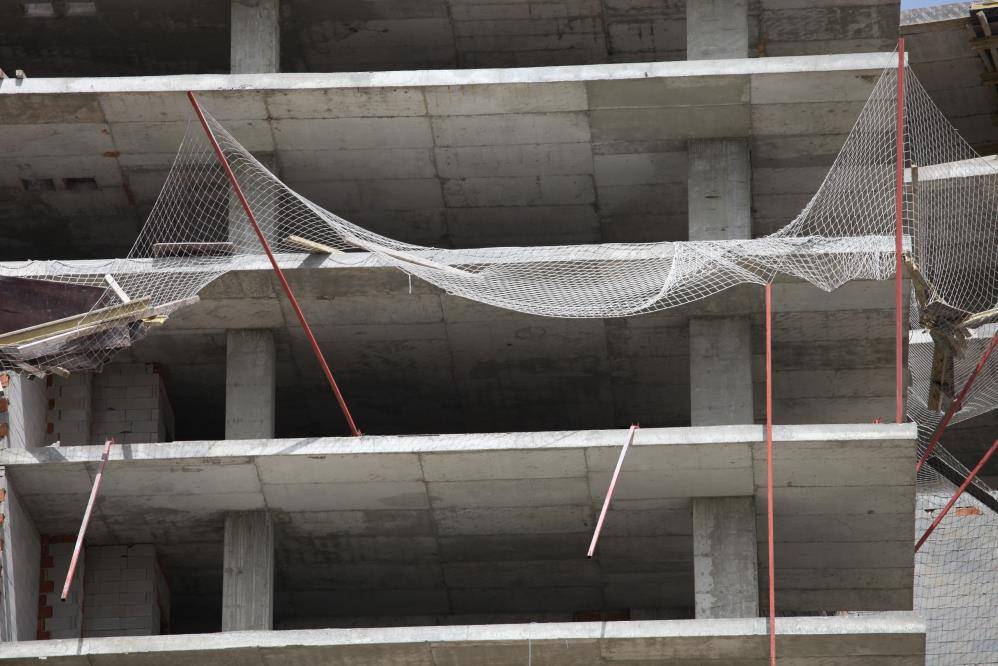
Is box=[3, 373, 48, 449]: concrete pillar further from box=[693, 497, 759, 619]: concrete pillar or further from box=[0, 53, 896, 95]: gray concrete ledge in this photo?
box=[693, 497, 759, 619]: concrete pillar

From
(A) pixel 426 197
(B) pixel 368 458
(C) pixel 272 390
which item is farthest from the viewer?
(A) pixel 426 197

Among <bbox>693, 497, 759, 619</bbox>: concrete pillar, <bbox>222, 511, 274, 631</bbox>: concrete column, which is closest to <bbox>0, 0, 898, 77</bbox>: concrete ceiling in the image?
<bbox>693, 497, 759, 619</bbox>: concrete pillar

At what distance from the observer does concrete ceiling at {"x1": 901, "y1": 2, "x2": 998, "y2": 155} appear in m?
26.2

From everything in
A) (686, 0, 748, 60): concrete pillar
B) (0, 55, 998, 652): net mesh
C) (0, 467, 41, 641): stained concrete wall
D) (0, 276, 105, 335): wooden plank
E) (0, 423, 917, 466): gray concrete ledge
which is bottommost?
(0, 467, 41, 641): stained concrete wall

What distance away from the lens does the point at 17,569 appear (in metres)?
20.8

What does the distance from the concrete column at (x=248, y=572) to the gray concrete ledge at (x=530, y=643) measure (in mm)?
1243

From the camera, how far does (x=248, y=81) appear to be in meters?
21.9

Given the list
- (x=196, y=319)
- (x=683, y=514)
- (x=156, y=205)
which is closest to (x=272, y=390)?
(x=196, y=319)

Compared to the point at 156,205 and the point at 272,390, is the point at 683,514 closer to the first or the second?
the point at 272,390

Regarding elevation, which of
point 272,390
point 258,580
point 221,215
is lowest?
point 258,580

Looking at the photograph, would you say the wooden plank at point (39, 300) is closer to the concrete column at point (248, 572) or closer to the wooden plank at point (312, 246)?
the wooden plank at point (312, 246)

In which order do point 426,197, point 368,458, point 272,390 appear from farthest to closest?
1. point 426,197
2. point 272,390
3. point 368,458

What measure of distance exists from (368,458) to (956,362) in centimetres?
802

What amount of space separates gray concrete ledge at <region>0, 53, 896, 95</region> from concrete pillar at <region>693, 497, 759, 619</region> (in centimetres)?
451
